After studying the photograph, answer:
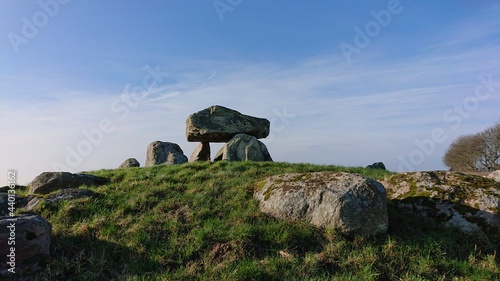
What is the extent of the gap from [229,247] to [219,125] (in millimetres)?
17460

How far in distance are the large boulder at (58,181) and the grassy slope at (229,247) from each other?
4.02 meters

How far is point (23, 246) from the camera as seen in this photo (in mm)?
7492

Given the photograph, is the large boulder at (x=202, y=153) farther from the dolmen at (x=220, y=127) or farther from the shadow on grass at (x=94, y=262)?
the shadow on grass at (x=94, y=262)

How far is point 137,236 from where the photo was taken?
27.9 ft

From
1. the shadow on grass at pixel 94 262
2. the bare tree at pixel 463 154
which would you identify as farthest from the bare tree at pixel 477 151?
the shadow on grass at pixel 94 262

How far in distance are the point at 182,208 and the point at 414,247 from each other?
6065 millimetres

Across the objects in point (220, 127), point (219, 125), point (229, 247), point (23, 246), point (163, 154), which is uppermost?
point (219, 125)

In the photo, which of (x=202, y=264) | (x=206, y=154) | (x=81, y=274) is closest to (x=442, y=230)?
(x=202, y=264)

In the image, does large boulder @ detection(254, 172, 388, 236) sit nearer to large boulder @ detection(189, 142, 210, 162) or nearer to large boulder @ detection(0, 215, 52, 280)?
large boulder @ detection(0, 215, 52, 280)

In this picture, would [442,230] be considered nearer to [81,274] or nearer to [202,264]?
[202,264]

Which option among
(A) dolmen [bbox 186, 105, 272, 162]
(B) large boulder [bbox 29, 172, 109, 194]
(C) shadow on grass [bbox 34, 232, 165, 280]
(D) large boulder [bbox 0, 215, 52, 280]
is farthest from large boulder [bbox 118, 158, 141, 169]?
(D) large boulder [bbox 0, 215, 52, 280]

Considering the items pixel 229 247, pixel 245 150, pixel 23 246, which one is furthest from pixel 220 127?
pixel 23 246

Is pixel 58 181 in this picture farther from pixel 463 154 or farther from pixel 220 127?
pixel 463 154

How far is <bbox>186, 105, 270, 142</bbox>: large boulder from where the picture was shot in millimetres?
24875
